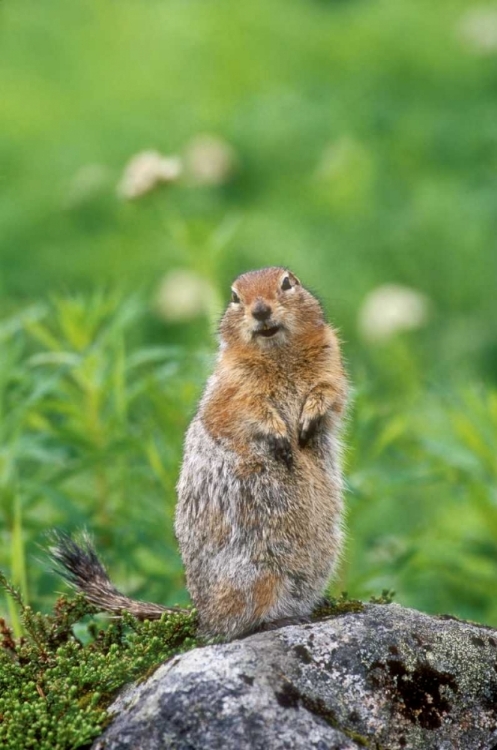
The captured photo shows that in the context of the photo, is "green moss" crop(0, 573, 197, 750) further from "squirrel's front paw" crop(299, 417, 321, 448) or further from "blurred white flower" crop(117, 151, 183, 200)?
"blurred white flower" crop(117, 151, 183, 200)

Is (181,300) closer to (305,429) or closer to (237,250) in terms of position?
(237,250)

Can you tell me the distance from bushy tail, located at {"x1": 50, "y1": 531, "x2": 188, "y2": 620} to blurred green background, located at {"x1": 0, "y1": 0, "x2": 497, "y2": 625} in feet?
3.28

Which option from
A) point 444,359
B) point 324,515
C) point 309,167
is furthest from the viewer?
point 309,167

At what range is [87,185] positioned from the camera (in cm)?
1580

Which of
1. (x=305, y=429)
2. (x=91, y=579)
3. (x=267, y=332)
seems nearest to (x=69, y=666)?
(x=91, y=579)

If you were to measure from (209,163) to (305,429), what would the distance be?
10043mm

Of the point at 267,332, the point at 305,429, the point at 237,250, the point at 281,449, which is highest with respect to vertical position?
the point at 237,250

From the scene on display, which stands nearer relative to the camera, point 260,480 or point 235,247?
point 260,480

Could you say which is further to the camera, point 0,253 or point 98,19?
point 98,19

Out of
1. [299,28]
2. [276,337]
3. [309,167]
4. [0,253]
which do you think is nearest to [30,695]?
[276,337]

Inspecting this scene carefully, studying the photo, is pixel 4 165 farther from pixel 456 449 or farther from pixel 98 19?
pixel 456 449

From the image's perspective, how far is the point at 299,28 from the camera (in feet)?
63.4

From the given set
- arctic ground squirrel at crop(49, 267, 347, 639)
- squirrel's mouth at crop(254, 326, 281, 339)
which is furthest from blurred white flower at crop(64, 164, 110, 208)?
squirrel's mouth at crop(254, 326, 281, 339)

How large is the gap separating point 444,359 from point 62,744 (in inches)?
399
